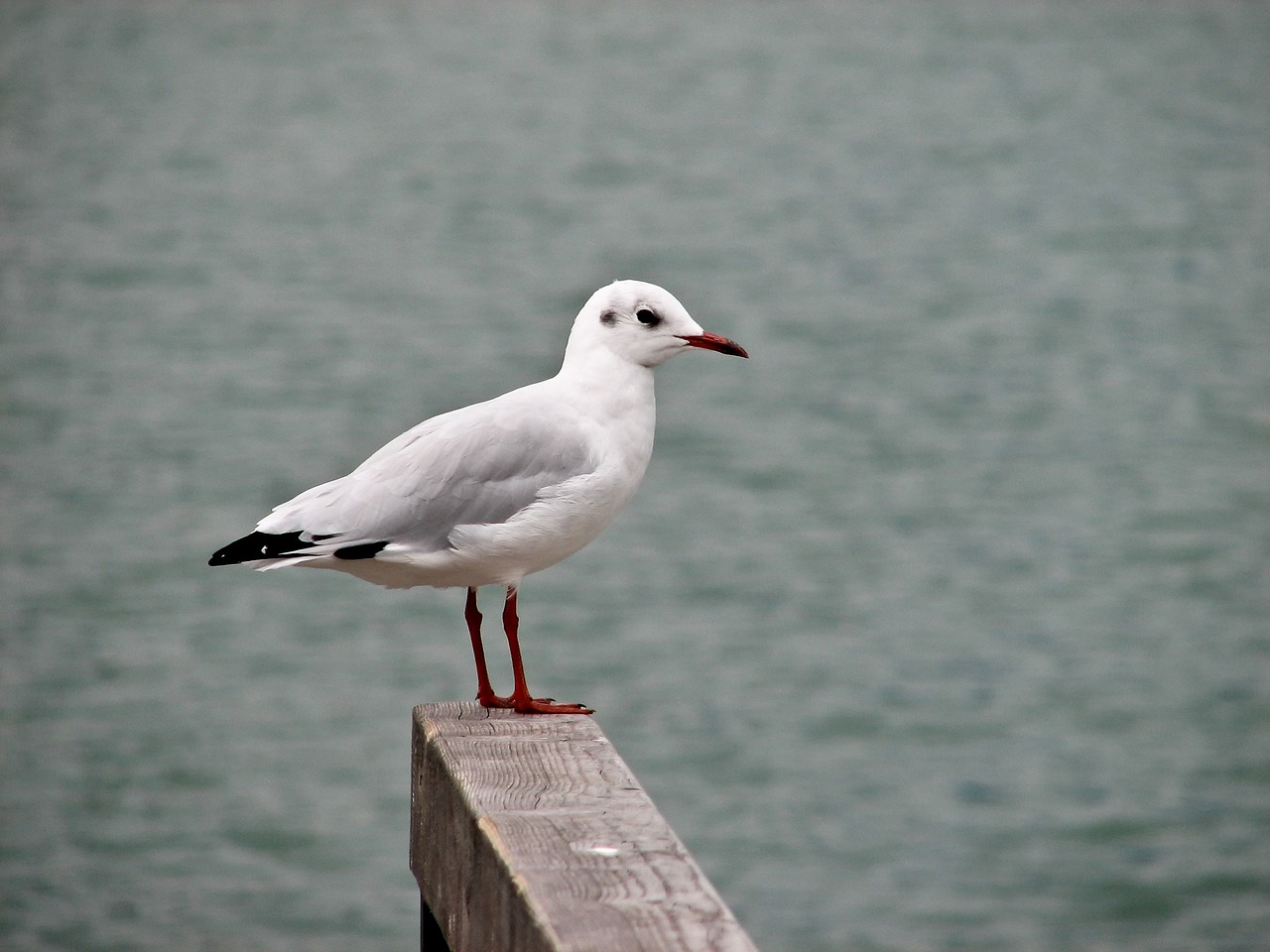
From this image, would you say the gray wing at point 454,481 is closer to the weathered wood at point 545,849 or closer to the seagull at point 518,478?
the seagull at point 518,478

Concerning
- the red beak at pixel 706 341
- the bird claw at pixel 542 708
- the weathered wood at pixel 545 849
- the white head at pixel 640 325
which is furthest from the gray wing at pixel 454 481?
the weathered wood at pixel 545 849

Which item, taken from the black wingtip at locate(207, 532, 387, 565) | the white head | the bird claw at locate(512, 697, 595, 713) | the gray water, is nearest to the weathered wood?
the bird claw at locate(512, 697, 595, 713)

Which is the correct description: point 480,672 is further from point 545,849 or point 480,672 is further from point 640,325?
point 545,849

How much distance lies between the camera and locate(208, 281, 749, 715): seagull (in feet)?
13.8

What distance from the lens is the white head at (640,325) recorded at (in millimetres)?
4293

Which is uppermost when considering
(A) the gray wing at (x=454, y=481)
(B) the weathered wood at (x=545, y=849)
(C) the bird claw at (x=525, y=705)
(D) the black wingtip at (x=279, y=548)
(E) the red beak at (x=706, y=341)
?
(E) the red beak at (x=706, y=341)

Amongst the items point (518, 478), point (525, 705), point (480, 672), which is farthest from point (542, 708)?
point (518, 478)

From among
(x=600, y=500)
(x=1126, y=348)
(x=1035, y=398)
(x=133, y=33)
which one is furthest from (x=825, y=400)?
(x=133, y=33)

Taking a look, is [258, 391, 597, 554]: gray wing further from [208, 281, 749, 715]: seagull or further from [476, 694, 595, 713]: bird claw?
[476, 694, 595, 713]: bird claw

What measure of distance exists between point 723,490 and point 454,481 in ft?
52.7

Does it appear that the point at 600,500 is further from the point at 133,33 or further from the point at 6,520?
the point at 133,33

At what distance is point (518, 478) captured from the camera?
427cm

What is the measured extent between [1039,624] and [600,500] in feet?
45.9

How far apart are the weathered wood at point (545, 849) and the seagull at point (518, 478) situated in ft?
1.71
